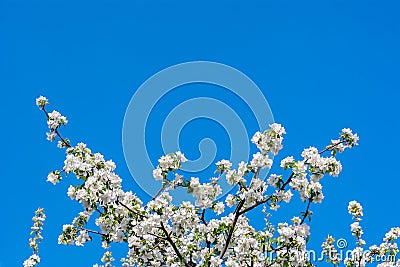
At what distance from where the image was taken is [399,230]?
7.94 m

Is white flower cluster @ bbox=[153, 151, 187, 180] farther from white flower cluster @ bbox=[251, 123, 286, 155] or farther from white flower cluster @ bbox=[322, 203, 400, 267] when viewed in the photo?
white flower cluster @ bbox=[322, 203, 400, 267]

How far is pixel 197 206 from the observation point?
6730mm

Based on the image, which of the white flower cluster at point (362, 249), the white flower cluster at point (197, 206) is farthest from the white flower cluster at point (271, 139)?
the white flower cluster at point (362, 249)

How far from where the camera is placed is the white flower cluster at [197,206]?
6.38 m

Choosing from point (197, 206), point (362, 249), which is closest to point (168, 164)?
point (197, 206)

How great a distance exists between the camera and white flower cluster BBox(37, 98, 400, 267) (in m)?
6.38

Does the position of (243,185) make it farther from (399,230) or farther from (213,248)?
(399,230)

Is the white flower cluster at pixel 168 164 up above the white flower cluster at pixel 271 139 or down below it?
below

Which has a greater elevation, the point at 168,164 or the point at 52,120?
the point at 52,120

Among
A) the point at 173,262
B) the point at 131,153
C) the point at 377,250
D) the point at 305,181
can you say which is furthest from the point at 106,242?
the point at 377,250

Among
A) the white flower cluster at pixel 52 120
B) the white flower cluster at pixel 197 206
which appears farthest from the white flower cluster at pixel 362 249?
the white flower cluster at pixel 52 120

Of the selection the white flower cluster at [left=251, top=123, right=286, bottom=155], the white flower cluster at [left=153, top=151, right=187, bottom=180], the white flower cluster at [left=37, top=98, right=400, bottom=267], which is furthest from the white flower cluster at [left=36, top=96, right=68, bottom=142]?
the white flower cluster at [left=251, top=123, right=286, bottom=155]

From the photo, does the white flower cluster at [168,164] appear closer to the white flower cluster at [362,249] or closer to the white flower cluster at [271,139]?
the white flower cluster at [271,139]

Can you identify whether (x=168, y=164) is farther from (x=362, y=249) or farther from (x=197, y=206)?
(x=362, y=249)
